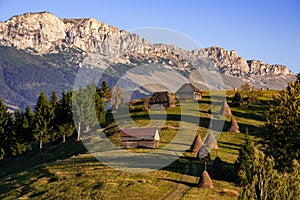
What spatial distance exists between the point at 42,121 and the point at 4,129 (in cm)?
865

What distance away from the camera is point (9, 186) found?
6222 cm

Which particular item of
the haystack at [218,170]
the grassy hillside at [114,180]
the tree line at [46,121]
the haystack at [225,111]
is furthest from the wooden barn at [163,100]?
the haystack at [218,170]

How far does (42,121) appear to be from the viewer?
307ft

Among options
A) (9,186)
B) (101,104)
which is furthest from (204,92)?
(9,186)

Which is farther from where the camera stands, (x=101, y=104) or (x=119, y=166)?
(x=101, y=104)

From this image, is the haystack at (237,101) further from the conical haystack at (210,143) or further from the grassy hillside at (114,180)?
the conical haystack at (210,143)

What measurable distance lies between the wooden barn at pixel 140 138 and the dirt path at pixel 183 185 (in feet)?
41.3

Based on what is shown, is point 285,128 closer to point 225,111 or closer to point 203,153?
point 203,153

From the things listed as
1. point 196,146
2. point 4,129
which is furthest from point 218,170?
point 4,129

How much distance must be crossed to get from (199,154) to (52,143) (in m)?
50.6

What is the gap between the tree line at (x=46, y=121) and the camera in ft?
297

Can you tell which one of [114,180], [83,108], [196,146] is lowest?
[114,180]

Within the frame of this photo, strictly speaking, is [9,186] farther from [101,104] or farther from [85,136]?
[101,104]

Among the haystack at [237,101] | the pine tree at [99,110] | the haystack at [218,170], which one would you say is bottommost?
the haystack at [218,170]
